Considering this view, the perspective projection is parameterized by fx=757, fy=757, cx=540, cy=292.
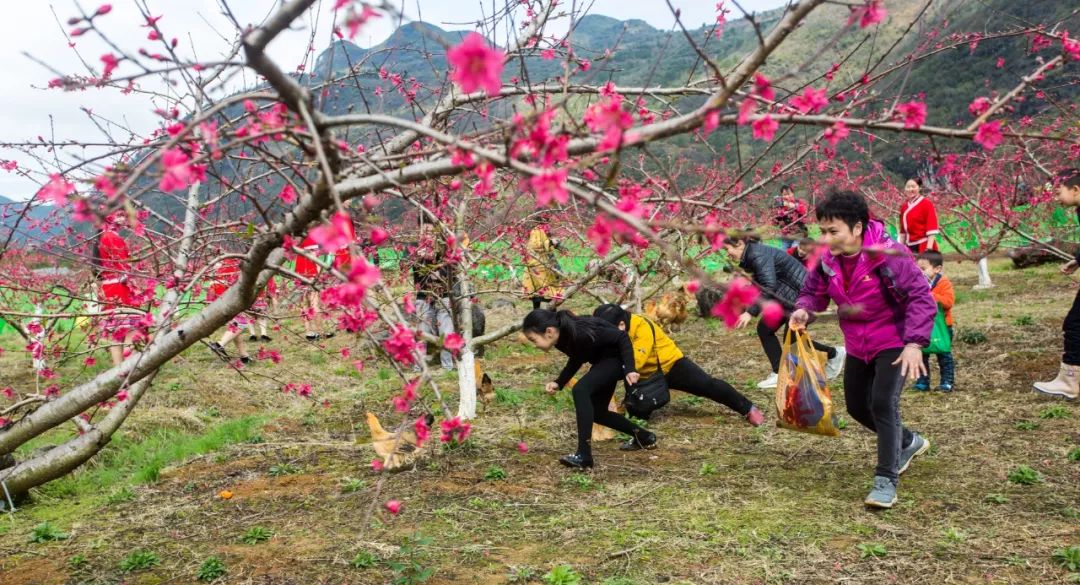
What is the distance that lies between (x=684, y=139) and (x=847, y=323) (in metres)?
38.9

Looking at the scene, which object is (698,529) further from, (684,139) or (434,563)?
(684,139)

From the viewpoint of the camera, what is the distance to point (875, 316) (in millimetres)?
3748

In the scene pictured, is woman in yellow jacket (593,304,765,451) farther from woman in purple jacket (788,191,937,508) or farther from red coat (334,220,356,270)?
red coat (334,220,356,270)

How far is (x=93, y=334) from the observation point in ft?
15.0

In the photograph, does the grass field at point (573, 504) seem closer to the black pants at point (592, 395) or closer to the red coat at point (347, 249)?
the black pants at point (592, 395)

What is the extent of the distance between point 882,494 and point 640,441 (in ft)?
5.84

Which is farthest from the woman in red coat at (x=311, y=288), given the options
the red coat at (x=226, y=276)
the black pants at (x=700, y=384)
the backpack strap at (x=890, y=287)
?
the backpack strap at (x=890, y=287)

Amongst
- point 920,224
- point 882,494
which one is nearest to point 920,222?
point 920,224

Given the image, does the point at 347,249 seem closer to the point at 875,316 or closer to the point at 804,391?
the point at 875,316

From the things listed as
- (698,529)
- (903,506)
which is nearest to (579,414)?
(698,529)

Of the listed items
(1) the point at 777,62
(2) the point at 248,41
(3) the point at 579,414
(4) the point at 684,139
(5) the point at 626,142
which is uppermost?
(1) the point at 777,62

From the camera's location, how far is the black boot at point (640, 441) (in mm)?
5277

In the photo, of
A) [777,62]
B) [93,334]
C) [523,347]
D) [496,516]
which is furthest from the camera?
[777,62]

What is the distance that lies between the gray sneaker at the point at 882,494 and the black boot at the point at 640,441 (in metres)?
1.66
